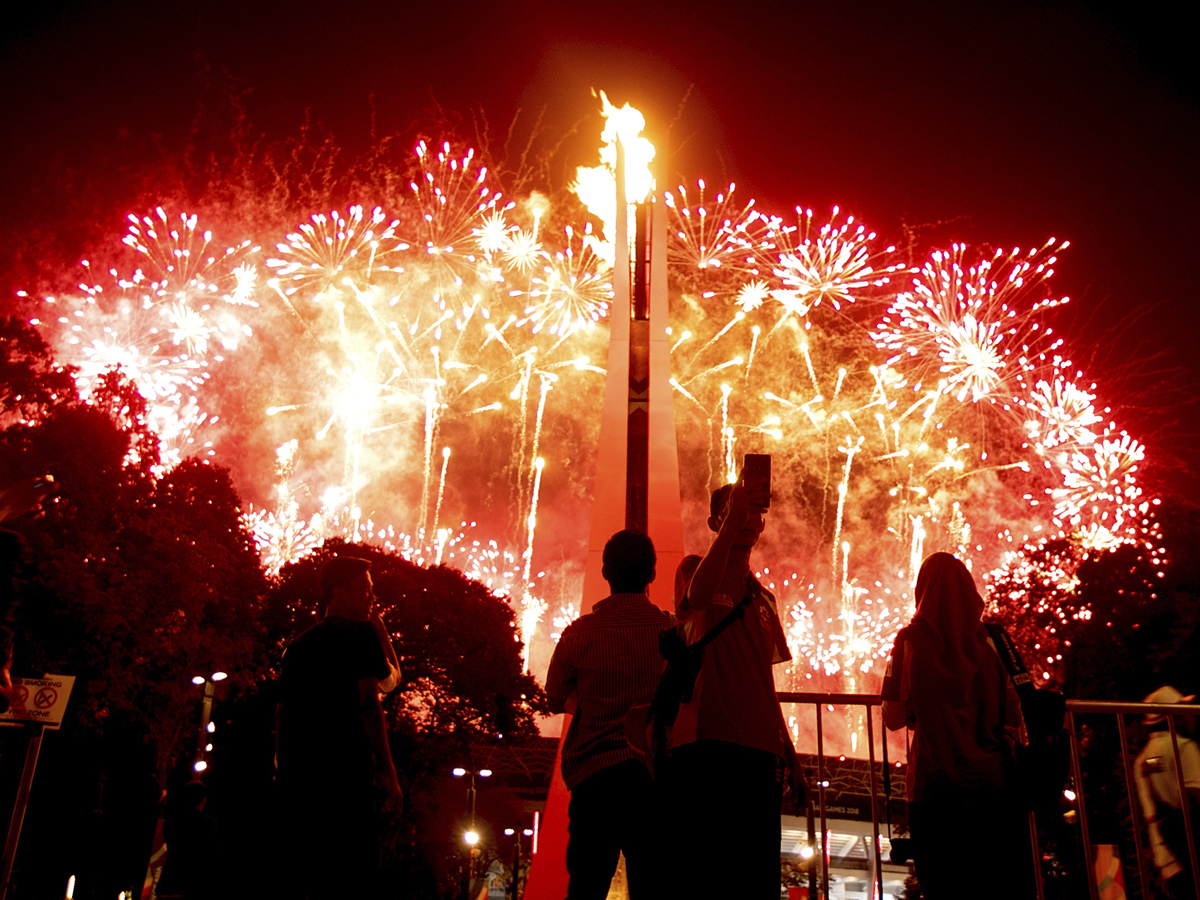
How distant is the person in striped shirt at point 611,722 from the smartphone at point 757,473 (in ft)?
1.31

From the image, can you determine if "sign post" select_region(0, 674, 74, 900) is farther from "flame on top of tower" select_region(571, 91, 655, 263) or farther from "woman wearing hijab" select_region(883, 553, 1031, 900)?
"flame on top of tower" select_region(571, 91, 655, 263)

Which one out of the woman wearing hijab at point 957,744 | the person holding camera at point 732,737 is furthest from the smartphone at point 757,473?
the woman wearing hijab at point 957,744

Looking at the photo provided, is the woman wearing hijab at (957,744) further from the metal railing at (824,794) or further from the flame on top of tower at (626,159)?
the flame on top of tower at (626,159)

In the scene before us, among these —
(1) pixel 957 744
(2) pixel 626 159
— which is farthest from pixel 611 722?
(2) pixel 626 159

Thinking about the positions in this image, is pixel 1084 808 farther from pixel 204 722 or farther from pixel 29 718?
pixel 204 722

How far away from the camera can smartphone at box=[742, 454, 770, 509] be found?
3.23 meters

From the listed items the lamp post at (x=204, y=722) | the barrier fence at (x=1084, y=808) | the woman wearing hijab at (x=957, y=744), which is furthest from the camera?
the lamp post at (x=204, y=722)

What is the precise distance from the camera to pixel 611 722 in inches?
125

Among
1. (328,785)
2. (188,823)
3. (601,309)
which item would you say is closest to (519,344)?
(601,309)

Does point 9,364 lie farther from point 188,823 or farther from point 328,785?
point 328,785

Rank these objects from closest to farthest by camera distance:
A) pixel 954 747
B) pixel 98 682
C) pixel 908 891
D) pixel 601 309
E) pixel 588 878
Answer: pixel 588 878
pixel 954 747
pixel 98 682
pixel 601 309
pixel 908 891

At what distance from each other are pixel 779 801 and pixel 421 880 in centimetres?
2113

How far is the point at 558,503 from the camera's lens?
161ft

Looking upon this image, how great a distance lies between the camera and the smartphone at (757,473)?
3.23 m
